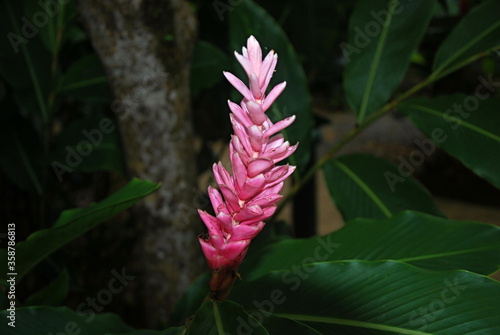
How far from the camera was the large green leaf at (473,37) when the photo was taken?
A: 611 mm

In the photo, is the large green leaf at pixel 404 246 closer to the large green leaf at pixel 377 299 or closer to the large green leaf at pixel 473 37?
the large green leaf at pixel 377 299

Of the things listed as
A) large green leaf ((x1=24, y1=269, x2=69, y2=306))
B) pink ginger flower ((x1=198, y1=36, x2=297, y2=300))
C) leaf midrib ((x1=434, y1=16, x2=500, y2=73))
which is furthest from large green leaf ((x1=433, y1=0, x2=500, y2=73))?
large green leaf ((x1=24, y1=269, x2=69, y2=306))

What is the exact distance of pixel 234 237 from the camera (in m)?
0.33

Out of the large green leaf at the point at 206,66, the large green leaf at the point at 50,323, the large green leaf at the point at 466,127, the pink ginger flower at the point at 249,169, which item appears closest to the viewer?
the pink ginger flower at the point at 249,169

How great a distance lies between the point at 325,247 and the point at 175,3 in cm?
33

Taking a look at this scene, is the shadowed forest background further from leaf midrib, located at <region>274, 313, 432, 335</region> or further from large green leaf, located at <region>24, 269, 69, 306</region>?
leaf midrib, located at <region>274, 313, 432, 335</region>

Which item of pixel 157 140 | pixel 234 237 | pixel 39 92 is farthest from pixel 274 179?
pixel 39 92

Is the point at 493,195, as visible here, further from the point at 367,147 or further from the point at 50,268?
the point at 50,268

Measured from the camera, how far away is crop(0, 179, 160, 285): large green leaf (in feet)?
1.46

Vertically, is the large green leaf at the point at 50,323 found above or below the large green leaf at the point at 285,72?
below

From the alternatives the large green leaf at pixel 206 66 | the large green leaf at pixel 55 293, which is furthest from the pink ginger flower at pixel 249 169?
the large green leaf at pixel 206 66

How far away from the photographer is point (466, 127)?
60 cm

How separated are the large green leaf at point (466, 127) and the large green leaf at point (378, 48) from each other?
5 centimetres

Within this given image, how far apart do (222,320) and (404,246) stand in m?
0.20
